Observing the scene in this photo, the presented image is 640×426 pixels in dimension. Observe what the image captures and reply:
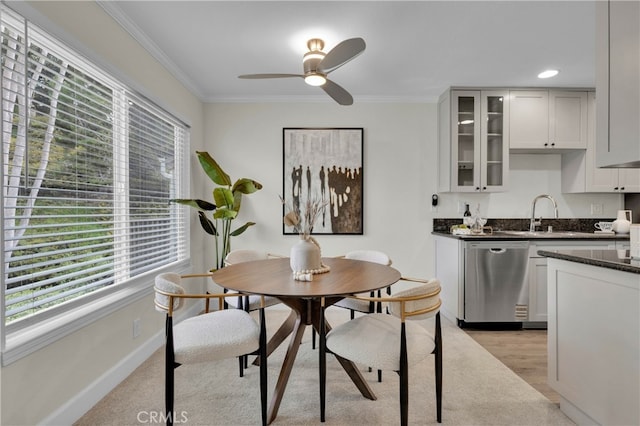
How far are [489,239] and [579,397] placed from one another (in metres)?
1.68

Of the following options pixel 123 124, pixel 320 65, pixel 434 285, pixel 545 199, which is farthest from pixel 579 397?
pixel 123 124

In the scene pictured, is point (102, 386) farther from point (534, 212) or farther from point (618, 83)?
point (534, 212)

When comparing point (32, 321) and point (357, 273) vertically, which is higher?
point (357, 273)

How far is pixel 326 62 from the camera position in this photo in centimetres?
207

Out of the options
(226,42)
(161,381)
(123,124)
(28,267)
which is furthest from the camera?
(226,42)

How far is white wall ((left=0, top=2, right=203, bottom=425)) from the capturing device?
154 centimetres

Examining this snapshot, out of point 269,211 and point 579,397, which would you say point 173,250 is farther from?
point 579,397

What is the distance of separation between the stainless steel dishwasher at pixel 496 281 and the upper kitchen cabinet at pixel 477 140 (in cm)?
75

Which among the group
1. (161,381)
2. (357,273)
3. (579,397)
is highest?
Answer: (357,273)

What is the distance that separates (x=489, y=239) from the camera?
Result: 10.6 feet

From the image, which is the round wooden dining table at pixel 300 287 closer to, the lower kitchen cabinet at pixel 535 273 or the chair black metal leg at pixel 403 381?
the chair black metal leg at pixel 403 381

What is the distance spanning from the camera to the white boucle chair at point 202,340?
1.62 metres

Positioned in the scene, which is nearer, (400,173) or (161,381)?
(161,381)

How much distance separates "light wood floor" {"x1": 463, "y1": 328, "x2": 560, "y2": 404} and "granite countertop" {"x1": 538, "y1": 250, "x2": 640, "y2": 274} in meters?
0.96
